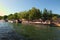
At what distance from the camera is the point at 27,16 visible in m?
132

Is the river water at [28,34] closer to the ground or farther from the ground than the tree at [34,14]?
closer to the ground

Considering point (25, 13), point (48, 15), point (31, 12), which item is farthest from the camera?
point (25, 13)

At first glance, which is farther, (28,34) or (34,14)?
(34,14)

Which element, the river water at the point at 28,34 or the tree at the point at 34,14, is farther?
the tree at the point at 34,14

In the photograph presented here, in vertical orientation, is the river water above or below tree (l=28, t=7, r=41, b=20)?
below

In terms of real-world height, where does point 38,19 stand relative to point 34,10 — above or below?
below

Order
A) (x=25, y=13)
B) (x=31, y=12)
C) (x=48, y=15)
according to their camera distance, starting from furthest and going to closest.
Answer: (x=25, y=13) → (x=31, y=12) → (x=48, y=15)

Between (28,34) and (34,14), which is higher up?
(34,14)

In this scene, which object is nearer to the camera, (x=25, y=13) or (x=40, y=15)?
(x=40, y=15)

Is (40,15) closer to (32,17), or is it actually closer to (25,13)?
(32,17)

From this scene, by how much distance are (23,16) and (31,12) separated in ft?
42.5

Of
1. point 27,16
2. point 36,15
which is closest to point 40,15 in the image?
point 36,15

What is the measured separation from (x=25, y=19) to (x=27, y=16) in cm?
502

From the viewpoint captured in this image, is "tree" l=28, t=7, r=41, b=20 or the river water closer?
the river water
